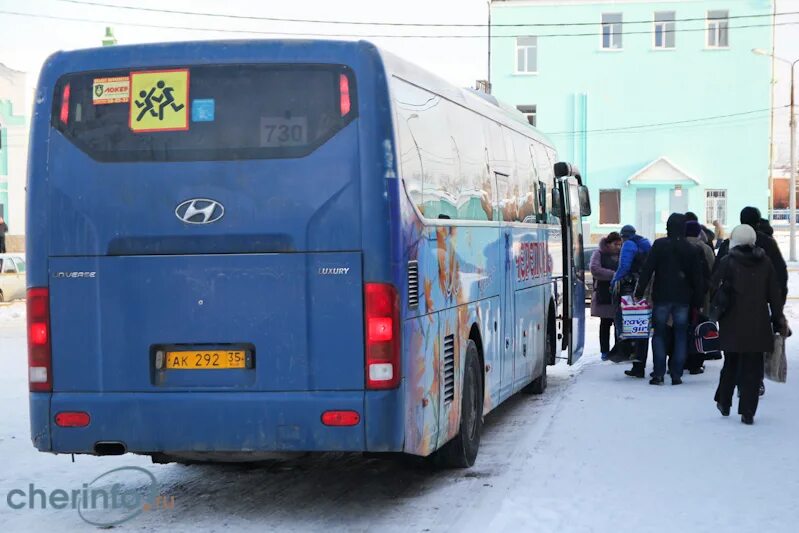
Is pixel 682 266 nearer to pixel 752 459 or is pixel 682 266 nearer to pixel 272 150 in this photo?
pixel 752 459

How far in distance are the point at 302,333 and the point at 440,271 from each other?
1.41 meters

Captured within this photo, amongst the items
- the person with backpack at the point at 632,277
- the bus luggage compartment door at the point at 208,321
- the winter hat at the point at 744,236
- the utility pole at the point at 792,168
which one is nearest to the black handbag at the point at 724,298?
the winter hat at the point at 744,236

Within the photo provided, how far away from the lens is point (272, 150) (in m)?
7.54

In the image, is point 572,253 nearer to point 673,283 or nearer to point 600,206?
point 673,283

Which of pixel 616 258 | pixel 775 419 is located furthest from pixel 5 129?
pixel 775 419

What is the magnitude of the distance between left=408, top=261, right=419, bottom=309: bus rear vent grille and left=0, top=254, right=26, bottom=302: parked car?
94.1ft

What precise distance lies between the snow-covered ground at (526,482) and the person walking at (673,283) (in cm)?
207

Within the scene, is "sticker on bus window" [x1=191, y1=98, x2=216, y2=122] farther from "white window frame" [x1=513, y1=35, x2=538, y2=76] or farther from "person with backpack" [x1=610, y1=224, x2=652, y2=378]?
"white window frame" [x1=513, y1=35, x2=538, y2=76]

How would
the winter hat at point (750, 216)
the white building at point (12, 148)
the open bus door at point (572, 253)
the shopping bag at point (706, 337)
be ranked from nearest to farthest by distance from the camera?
the winter hat at point (750, 216), the shopping bag at point (706, 337), the open bus door at point (572, 253), the white building at point (12, 148)

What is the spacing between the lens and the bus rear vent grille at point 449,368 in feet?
28.4

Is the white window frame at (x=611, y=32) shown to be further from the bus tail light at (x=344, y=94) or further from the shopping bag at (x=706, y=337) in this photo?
the bus tail light at (x=344, y=94)

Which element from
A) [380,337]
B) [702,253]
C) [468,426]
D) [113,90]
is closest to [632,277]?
[702,253]

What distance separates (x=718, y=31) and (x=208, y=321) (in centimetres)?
5145

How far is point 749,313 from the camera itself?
1129 cm
